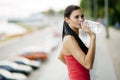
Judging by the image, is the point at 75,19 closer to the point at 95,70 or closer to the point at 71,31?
the point at 71,31

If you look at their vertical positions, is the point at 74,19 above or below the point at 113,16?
above

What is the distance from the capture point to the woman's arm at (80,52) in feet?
12.1

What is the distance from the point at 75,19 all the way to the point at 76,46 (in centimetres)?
30

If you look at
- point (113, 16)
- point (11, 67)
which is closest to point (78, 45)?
point (11, 67)

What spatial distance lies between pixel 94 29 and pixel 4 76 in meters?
11.2

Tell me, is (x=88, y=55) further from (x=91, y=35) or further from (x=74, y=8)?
(x=74, y=8)

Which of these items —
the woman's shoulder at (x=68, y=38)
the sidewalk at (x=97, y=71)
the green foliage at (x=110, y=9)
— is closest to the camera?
the woman's shoulder at (x=68, y=38)

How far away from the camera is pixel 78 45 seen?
3816 mm

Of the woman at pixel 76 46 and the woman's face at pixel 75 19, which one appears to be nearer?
the woman at pixel 76 46

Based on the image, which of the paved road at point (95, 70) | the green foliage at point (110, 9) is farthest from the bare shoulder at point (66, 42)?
the green foliage at point (110, 9)

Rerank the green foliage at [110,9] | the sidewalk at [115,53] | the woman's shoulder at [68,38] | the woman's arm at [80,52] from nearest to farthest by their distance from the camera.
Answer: the woman's arm at [80,52] < the woman's shoulder at [68,38] < the sidewalk at [115,53] < the green foliage at [110,9]

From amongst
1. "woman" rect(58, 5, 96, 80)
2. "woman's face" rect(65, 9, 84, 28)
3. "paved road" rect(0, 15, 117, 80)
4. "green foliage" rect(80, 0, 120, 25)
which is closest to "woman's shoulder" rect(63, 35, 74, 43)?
"woman" rect(58, 5, 96, 80)

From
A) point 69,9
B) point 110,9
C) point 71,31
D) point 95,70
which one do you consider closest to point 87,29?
point 71,31

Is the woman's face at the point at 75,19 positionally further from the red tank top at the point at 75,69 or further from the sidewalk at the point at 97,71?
the sidewalk at the point at 97,71
